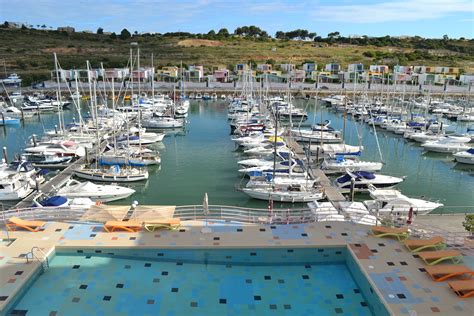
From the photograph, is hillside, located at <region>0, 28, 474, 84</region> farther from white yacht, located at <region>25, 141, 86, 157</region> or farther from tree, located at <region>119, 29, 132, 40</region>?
white yacht, located at <region>25, 141, 86, 157</region>

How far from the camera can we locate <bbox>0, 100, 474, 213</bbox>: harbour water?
26.5 m

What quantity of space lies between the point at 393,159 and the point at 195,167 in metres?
18.1

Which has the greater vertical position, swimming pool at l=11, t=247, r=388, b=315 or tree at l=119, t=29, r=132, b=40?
tree at l=119, t=29, r=132, b=40

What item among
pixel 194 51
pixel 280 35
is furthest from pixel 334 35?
pixel 194 51

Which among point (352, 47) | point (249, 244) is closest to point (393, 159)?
point (249, 244)

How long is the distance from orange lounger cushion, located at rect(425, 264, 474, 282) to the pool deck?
196 millimetres

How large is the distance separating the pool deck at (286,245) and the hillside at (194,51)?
294ft

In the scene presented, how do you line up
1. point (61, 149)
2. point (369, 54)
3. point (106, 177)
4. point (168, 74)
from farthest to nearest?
1. point (369, 54)
2. point (168, 74)
3. point (61, 149)
4. point (106, 177)

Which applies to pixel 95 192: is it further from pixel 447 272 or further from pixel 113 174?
pixel 447 272

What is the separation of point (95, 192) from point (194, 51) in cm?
10855

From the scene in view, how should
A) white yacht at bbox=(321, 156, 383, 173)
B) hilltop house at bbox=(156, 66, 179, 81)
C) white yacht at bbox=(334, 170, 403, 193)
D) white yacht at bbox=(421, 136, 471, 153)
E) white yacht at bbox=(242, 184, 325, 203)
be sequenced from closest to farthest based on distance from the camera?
white yacht at bbox=(242, 184, 325, 203) → white yacht at bbox=(334, 170, 403, 193) → white yacht at bbox=(321, 156, 383, 173) → white yacht at bbox=(421, 136, 471, 153) → hilltop house at bbox=(156, 66, 179, 81)

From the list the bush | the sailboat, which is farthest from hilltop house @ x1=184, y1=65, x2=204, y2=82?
the sailboat

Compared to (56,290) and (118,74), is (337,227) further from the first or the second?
(118,74)

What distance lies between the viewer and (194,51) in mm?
126438
